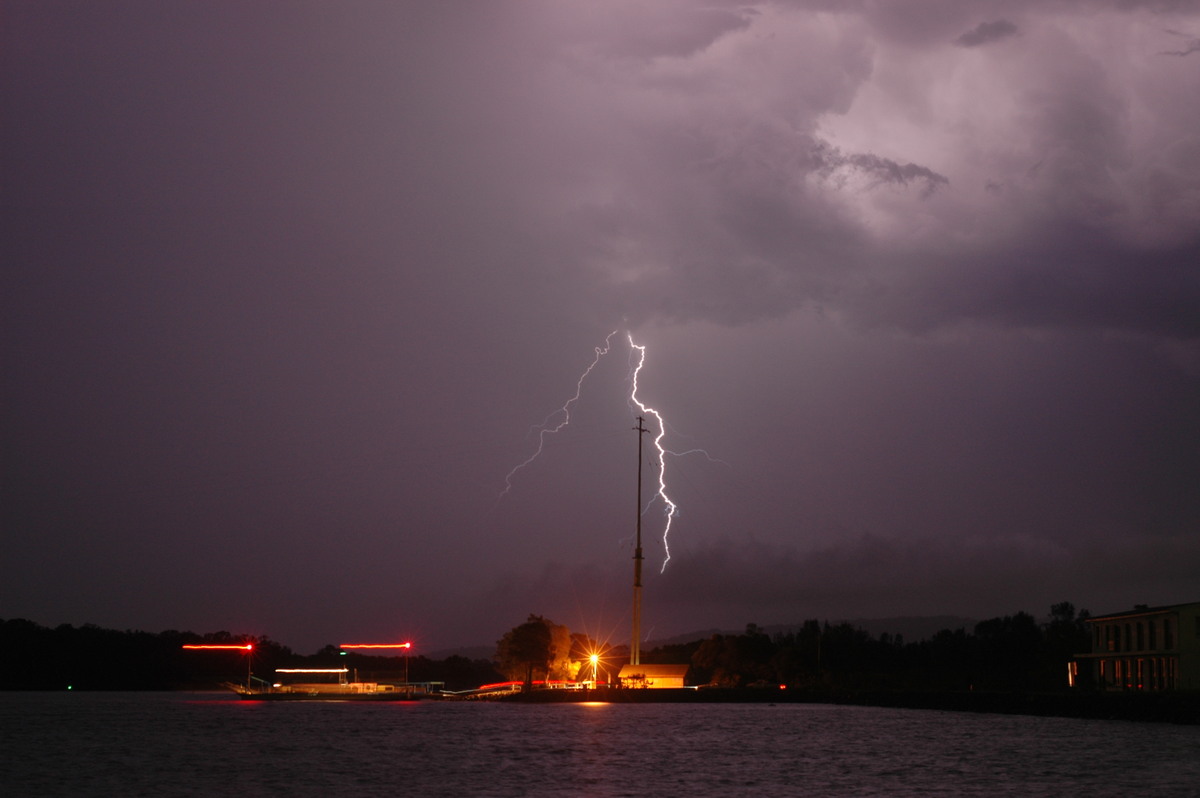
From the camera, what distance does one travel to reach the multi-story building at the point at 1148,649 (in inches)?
3125

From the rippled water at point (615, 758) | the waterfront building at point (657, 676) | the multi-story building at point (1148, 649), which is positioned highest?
the multi-story building at point (1148, 649)

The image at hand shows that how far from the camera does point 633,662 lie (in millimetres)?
141000

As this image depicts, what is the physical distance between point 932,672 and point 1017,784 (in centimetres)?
11984

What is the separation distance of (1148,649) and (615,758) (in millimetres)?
45415

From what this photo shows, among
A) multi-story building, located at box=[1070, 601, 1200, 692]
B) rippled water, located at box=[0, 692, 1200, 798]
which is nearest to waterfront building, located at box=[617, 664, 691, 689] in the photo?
rippled water, located at box=[0, 692, 1200, 798]

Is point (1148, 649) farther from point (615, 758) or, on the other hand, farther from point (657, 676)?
point (657, 676)

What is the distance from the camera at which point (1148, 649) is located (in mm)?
85125

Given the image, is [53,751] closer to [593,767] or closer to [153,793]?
[153,793]

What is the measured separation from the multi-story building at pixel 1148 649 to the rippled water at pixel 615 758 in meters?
5.70

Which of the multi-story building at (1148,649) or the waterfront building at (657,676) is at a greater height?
the multi-story building at (1148,649)

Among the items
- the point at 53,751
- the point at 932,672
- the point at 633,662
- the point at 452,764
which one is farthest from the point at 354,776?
the point at 932,672

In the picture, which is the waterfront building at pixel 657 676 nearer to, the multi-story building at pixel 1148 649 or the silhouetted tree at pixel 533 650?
the silhouetted tree at pixel 533 650

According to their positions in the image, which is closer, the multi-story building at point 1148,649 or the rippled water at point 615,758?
the rippled water at point 615,758

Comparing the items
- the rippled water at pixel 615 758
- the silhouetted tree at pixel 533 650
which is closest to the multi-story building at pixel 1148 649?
the rippled water at pixel 615 758
